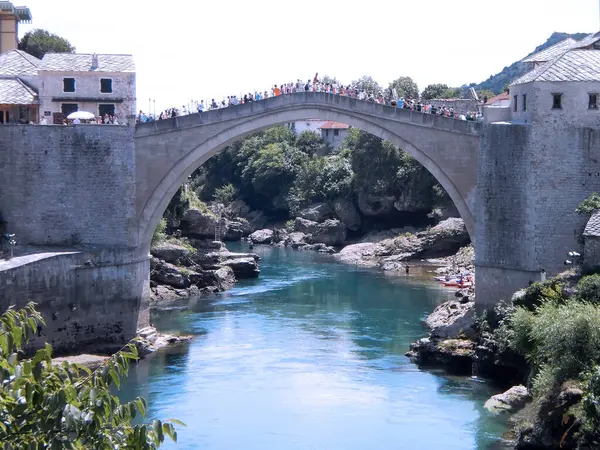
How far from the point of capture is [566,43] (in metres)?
40.5

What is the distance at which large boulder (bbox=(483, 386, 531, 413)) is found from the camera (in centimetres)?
2350

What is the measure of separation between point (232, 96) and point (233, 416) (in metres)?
13.8

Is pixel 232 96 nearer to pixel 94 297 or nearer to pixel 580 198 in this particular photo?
pixel 94 297

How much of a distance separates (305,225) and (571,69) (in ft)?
116

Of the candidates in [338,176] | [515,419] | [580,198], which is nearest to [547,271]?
[580,198]

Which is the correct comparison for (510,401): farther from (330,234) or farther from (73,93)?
(330,234)

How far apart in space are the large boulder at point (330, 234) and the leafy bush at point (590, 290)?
37.1m

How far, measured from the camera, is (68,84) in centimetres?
3300

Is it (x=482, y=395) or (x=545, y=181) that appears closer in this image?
(x=482, y=395)

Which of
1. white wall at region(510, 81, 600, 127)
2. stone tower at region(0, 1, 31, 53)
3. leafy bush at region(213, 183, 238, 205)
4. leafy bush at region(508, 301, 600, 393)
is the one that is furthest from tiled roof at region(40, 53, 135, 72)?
leafy bush at region(213, 183, 238, 205)

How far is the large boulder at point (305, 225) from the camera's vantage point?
6172 centimetres

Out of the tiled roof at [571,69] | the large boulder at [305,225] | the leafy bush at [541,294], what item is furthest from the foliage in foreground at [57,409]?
the large boulder at [305,225]

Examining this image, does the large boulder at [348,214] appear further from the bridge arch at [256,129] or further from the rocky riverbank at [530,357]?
the bridge arch at [256,129]

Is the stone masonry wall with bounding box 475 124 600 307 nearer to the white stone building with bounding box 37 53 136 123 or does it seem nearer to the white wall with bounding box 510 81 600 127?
the white wall with bounding box 510 81 600 127
